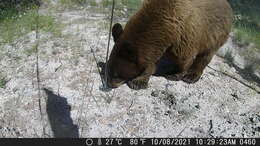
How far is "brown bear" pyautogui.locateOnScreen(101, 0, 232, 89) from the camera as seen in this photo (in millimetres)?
4773

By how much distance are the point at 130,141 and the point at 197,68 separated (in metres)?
1.69

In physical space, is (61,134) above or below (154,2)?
below

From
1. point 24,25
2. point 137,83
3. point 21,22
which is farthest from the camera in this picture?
point 21,22

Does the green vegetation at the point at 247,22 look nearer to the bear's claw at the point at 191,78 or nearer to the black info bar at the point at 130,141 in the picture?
the bear's claw at the point at 191,78

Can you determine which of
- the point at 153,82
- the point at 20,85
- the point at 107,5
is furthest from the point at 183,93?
the point at 107,5

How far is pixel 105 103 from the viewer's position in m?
6.31

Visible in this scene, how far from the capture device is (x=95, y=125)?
597 cm

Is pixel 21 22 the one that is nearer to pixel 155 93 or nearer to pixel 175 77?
pixel 155 93

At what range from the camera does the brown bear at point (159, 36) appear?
4.77 m

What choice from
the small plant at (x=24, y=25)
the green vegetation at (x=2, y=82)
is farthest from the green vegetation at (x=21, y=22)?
the green vegetation at (x=2, y=82)

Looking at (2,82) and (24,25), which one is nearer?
(2,82)

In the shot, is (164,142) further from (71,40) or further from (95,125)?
(71,40)

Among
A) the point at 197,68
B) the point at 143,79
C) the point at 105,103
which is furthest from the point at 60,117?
the point at 197,68

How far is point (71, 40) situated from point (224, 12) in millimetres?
3158
